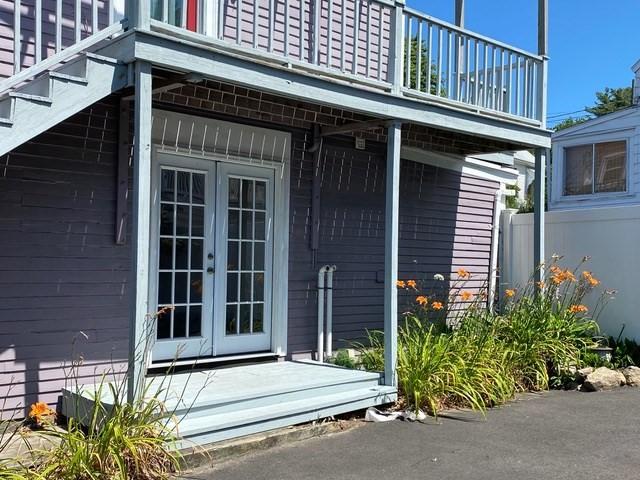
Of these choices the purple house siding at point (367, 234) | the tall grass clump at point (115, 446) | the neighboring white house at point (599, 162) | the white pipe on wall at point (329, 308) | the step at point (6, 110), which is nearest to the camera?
the tall grass clump at point (115, 446)

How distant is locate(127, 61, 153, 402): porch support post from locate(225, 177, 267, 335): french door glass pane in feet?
7.48

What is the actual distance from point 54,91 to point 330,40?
2.56 m

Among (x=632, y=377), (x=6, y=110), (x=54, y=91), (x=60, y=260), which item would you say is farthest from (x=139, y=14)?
(x=632, y=377)

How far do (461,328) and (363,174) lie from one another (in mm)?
2189

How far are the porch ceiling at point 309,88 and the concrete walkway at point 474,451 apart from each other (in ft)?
9.29

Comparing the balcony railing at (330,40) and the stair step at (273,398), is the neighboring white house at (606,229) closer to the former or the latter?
the balcony railing at (330,40)

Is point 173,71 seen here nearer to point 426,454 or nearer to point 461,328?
point 426,454

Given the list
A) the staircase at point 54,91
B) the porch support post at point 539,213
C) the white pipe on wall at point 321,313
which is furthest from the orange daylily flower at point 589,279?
the staircase at point 54,91

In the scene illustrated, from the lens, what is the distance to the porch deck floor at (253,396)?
16.1ft

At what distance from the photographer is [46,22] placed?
218 inches

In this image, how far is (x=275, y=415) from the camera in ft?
17.3

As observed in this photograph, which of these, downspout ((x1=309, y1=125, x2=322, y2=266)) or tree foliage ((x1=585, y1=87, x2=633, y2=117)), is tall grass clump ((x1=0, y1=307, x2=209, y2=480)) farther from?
tree foliage ((x1=585, y1=87, x2=633, y2=117))

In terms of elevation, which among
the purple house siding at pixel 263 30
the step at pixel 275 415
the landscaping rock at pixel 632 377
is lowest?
the landscaping rock at pixel 632 377

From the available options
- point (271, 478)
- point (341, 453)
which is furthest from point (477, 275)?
point (271, 478)
